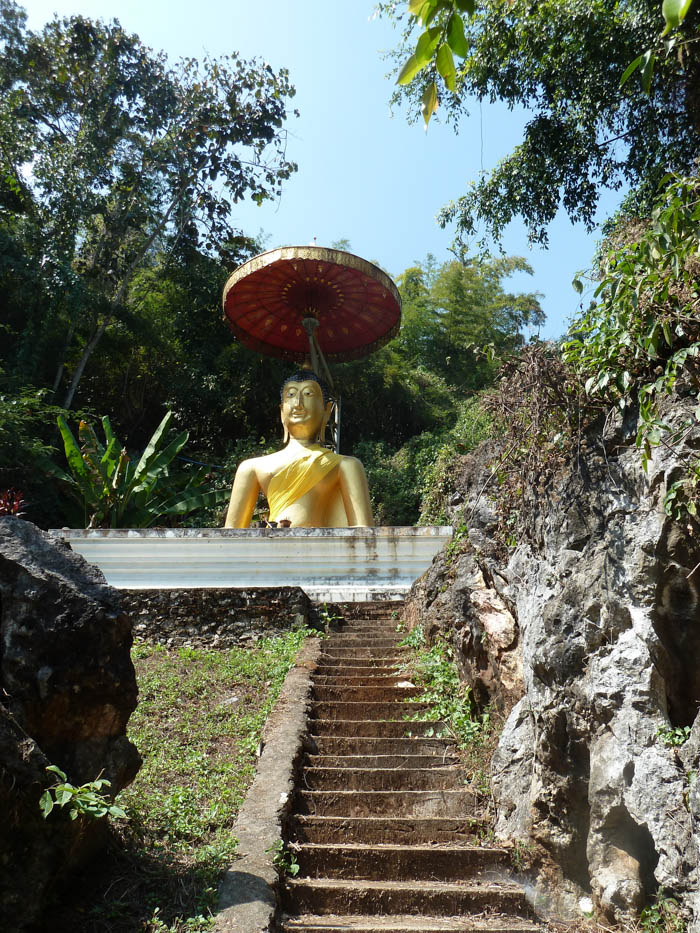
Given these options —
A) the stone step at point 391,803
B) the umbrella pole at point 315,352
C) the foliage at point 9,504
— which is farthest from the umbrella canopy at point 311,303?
the stone step at point 391,803

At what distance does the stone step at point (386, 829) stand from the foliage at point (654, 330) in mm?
2138

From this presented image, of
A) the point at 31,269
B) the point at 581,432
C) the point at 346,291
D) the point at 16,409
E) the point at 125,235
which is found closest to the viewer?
the point at 581,432

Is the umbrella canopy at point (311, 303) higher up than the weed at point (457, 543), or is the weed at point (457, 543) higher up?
the umbrella canopy at point (311, 303)

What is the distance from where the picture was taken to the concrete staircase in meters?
3.70

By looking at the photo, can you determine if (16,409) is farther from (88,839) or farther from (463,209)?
(88,839)

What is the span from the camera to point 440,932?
345cm

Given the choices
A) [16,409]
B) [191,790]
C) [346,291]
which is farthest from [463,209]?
[191,790]

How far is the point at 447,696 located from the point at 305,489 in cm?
486

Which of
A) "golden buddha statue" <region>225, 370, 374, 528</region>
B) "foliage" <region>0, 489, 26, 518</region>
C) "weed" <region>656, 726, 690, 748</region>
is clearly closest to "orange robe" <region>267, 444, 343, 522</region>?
"golden buddha statue" <region>225, 370, 374, 528</region>

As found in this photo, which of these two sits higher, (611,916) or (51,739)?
(51,739)

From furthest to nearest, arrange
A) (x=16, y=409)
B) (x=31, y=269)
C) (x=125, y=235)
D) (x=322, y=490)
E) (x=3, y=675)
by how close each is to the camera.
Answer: (x=125, y=235) < (x=31, y=269) < (x=16, y=409) < (x=322, y=490) < (x=3, y=675)

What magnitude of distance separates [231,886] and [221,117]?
15.9 meters

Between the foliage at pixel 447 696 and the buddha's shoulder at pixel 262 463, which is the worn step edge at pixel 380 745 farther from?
the buddha's shoulder at pixel 262 463

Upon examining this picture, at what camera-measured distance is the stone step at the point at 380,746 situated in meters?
5.03
